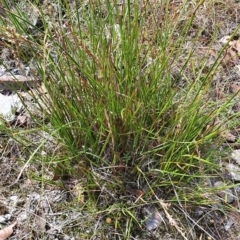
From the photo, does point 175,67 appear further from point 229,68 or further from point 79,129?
point 79,129


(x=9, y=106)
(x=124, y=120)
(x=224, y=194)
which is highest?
(x=124, y=120)

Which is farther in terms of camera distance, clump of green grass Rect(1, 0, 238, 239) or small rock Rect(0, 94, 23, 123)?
small rock Rect(0, 94, 23, 123)

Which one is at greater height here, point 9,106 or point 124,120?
point 124,120

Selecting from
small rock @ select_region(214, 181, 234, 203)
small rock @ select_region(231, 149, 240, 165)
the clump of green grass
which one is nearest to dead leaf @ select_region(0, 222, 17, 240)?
the clump of green grass

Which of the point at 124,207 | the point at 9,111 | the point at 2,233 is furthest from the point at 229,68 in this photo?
the point at 2,233

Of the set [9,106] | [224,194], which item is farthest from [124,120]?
[9,106]

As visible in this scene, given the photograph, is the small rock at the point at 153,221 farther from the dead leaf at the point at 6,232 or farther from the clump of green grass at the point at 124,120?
the dead leaf at the point at 6,232

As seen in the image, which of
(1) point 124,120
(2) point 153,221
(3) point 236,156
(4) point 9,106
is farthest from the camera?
(4) point 9,106

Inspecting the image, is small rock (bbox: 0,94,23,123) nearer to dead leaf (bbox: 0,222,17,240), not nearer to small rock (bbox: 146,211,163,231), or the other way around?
dead leaf (bbox: 0,222,17,240)

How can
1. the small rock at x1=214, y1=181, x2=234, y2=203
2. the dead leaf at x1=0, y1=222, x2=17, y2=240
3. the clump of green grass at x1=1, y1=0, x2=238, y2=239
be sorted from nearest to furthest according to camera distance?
the clump of green grass at x1=1, y1=0, x2=238, y2=239 → the dead leaf at x1=0, y1=222, x2=17, y2=240 → the small rock at x1=214, y1=181, x2=234, y2=203

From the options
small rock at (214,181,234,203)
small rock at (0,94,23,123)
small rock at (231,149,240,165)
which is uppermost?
small rock at (0,94,23,123)

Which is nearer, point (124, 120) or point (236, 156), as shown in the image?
point (124, 120)

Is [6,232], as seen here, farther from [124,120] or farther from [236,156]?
[236,156]
